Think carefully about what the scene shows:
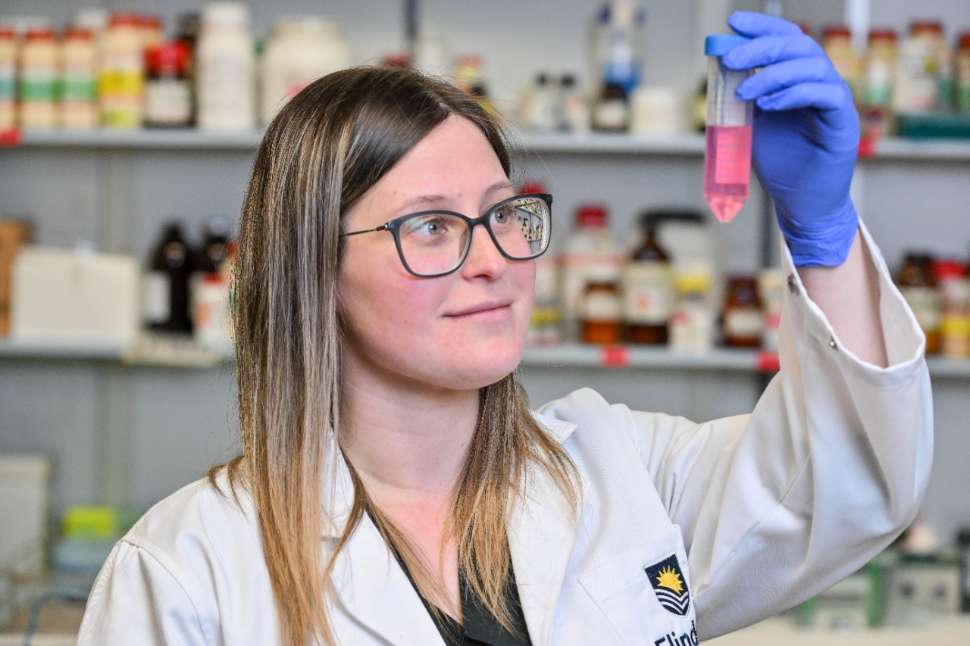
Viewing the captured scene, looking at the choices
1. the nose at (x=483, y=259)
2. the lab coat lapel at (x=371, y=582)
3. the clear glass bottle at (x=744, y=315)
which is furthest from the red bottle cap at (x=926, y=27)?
the lab coat lapel at (x=371, y=582)

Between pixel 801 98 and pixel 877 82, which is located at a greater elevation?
pixel 877 82

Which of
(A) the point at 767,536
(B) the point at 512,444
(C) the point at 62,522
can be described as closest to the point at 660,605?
(A) the point at 767,536

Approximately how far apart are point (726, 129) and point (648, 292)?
1.80m

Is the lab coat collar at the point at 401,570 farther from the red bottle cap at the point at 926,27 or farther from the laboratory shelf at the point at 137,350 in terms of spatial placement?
the red bottle cap at the point at 926,27

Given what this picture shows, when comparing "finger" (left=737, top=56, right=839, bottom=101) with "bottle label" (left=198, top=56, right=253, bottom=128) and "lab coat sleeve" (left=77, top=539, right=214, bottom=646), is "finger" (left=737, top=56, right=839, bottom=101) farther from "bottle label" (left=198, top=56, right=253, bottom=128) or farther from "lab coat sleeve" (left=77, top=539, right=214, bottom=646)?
"bottle label" (left=198, top=56, right=253, bottom=128)

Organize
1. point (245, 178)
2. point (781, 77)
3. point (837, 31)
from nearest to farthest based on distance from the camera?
point (781, 77) → point (837, 31) → point (245, 178)

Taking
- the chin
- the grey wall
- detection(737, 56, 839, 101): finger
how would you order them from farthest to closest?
the grey wall < the chin < detection(737, 56, 839, 101): finger

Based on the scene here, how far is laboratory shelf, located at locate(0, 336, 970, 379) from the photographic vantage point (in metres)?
2.92

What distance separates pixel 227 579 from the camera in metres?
1.18

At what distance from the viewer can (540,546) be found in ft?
4.21

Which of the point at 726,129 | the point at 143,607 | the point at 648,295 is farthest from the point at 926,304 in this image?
the point at 143,607

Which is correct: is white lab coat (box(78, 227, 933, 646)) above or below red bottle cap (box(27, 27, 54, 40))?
below

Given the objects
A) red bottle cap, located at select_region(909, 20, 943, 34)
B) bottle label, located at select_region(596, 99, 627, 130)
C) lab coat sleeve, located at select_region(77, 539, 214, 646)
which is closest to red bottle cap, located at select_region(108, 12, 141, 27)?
bottle label, located at select_region(596, 99, 627, 130)

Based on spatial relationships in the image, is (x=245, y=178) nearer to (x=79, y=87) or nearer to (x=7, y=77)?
(x=79, y=87)
